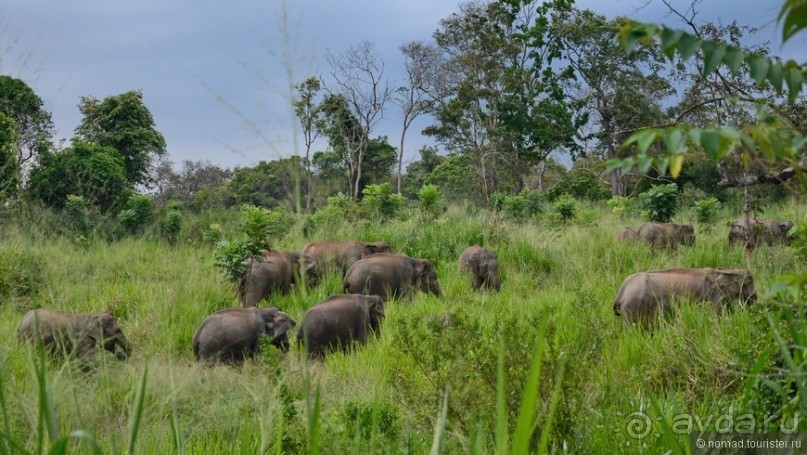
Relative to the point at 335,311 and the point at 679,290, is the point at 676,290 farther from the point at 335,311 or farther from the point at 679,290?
the point at 335,311

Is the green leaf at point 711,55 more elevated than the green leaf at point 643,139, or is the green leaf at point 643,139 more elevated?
the green leaf at point 711,55

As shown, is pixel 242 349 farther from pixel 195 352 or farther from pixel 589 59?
pixel 589 59

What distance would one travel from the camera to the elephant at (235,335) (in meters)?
6.78

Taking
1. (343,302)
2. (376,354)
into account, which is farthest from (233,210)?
(376,354)

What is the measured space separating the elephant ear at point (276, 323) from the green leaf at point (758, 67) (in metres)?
5.70

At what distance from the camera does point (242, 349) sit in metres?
6.84

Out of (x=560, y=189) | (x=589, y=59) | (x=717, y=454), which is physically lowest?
(x=717, y=454)

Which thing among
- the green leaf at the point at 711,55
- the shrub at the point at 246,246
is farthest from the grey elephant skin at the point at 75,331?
the green leaf at the point at 711,55

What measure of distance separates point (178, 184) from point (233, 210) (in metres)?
27.8

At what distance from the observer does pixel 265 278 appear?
32.4 feet

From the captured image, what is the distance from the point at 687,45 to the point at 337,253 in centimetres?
952

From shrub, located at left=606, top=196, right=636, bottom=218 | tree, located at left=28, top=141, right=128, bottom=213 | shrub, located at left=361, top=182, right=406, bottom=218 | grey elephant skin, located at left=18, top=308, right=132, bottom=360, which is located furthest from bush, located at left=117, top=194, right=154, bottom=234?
shrub, located at left=606, top=196, right=636, bottom=218

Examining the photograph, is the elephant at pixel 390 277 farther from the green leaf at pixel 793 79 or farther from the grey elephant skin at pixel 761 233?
the green leaf at pixel 793 79

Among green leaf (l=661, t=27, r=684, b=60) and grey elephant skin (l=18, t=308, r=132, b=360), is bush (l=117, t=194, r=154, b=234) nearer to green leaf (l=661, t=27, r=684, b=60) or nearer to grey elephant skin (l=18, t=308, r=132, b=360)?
grey elephant skin (l=18, t=308, r=132, b=360)
